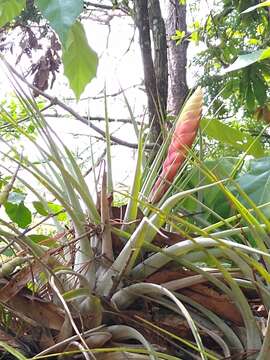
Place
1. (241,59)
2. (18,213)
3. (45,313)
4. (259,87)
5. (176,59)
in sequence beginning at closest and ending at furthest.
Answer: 1. (45,313)
2. (241,59)
3. (18,213)
4. (259,87)
5. (176,59)

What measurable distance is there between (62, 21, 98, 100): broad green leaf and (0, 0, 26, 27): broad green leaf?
61 mm

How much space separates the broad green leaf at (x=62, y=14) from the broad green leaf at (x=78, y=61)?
0.20 meters

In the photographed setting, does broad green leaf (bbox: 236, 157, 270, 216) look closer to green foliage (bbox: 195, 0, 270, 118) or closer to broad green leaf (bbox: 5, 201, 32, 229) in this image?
green foliage (bbox: 195, 0, 270, 118)

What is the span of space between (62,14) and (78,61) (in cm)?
22

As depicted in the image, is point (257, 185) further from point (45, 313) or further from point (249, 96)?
point (249, 96)

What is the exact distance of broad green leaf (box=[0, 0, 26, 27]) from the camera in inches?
21.7

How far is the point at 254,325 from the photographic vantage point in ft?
0.88

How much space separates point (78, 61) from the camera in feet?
1.91

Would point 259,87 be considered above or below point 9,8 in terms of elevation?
below

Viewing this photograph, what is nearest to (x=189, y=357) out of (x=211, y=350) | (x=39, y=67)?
(x=211, y=350)

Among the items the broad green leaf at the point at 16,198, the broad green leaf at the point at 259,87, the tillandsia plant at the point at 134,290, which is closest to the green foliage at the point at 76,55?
the broad green leaf at the point at 16,198

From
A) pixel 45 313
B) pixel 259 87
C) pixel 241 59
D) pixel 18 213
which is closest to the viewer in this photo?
pixel 45 313

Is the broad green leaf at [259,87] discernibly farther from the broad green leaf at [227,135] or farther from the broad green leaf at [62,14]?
the broad green leaf at [62,14]

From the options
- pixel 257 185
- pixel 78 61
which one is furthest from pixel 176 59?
pixel 257 185
